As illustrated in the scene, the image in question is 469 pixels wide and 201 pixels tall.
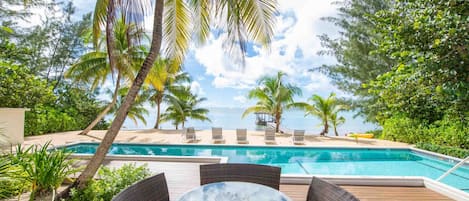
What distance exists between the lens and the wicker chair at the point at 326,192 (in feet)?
6.44

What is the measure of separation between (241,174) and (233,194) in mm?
643

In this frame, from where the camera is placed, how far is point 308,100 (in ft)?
48.3

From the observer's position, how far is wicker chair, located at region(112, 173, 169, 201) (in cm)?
197

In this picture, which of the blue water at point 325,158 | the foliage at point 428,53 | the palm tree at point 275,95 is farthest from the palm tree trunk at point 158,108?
the foliage at point 428,53

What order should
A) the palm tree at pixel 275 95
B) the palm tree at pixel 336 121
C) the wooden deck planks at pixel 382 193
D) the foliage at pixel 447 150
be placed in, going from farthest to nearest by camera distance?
the palm tree at pixel 336 121 < the palm tree at pixel 275 95 < the foliage at pixel 447 150 < the wooden deck planks at pixel 382 193

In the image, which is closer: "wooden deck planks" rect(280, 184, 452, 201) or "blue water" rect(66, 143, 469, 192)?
"wooden deck planks" rect(280, 184, 452, 201)

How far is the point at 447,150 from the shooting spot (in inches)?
321

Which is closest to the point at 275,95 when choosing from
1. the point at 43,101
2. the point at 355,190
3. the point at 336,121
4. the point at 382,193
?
the point at 336,121

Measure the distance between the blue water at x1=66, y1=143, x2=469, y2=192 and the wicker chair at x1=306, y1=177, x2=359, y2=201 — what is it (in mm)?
4943

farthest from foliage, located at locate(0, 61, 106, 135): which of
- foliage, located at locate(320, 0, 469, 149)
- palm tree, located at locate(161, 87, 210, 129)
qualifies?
foliage, located at locate(320, 0, 469, 149)

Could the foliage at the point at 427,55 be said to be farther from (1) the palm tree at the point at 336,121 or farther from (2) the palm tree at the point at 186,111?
(2) the palm tree at the point at 186,111

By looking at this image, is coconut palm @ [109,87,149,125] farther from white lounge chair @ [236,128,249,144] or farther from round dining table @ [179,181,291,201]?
round dining table @ [179,181,291,201]

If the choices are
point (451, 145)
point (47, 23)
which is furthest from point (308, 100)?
point (47, 23)

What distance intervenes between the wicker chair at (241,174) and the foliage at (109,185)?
1402 mm
